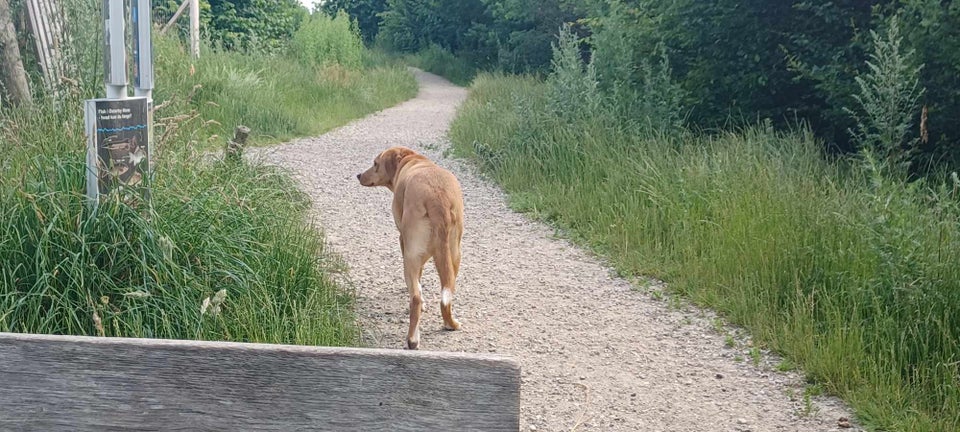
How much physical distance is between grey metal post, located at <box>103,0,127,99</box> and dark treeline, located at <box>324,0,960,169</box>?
5516mm

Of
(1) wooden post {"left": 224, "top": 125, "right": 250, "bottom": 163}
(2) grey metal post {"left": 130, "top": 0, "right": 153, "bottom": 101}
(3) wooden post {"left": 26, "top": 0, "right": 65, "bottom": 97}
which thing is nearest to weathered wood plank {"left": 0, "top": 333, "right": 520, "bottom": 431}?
(2) grey metal post {"left": 130, "top": 0, "right": 153, "bottom": 101}

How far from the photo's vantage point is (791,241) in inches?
234

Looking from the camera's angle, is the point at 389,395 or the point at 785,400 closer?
the point at 389,395

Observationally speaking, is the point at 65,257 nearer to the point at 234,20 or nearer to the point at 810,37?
the point at 810,37

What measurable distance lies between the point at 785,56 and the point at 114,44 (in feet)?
25.8

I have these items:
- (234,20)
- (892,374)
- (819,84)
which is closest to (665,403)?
(892,374)

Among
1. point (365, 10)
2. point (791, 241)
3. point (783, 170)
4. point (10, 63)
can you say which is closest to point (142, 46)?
point (10, 63)

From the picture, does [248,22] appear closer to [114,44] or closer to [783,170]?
[783,170]

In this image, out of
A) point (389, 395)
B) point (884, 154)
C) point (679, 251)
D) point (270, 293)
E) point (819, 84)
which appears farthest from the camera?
point (819, 84)

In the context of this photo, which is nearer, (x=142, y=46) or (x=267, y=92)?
(x=142, y=46)

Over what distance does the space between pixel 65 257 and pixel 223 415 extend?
95.9 inches

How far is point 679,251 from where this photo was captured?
685 centimetres

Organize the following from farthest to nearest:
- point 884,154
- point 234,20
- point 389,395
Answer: point 234,20 < point 884,154 < point 389,395

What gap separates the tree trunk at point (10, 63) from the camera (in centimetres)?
739
